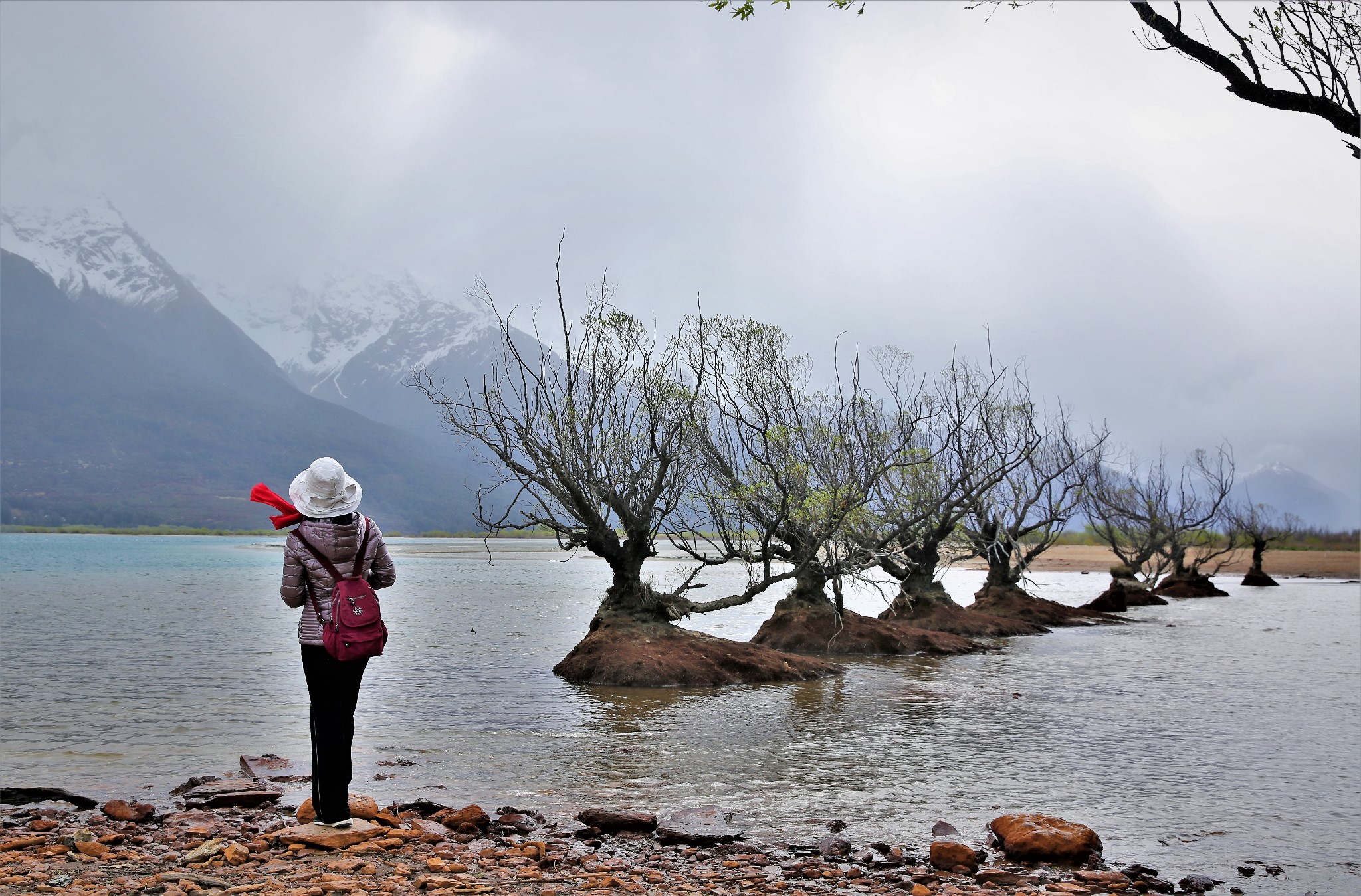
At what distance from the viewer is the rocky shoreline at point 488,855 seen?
573cm

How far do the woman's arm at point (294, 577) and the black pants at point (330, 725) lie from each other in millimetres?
325

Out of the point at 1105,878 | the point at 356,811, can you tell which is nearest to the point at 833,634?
the point at 1105,878

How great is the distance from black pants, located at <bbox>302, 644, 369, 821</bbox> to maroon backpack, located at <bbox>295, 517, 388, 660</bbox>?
0.13m

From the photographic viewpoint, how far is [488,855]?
650cm

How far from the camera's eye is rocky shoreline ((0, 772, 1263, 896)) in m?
5.73

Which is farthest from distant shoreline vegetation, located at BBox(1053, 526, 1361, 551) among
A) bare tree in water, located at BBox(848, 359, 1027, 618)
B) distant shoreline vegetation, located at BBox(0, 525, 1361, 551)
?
bare tree in water, located at BBox(848, 359, 1027, 618)

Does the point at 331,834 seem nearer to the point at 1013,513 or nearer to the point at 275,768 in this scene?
the point at 275,768

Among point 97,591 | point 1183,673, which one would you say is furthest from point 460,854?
point 97,591

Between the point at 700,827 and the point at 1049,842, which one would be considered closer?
the point at 1049,842

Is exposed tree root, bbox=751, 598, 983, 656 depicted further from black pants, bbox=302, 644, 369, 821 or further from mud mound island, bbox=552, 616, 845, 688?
black pants, bbox=302, 644, 369, 821

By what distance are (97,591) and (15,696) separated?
2474cm

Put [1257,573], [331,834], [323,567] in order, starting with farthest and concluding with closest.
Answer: [1257,573] → [323,567] → [331,834]

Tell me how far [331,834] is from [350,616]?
1.37 m

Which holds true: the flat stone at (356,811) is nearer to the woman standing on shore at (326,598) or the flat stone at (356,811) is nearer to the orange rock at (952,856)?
→ the woman standing on shore at (326,598)
